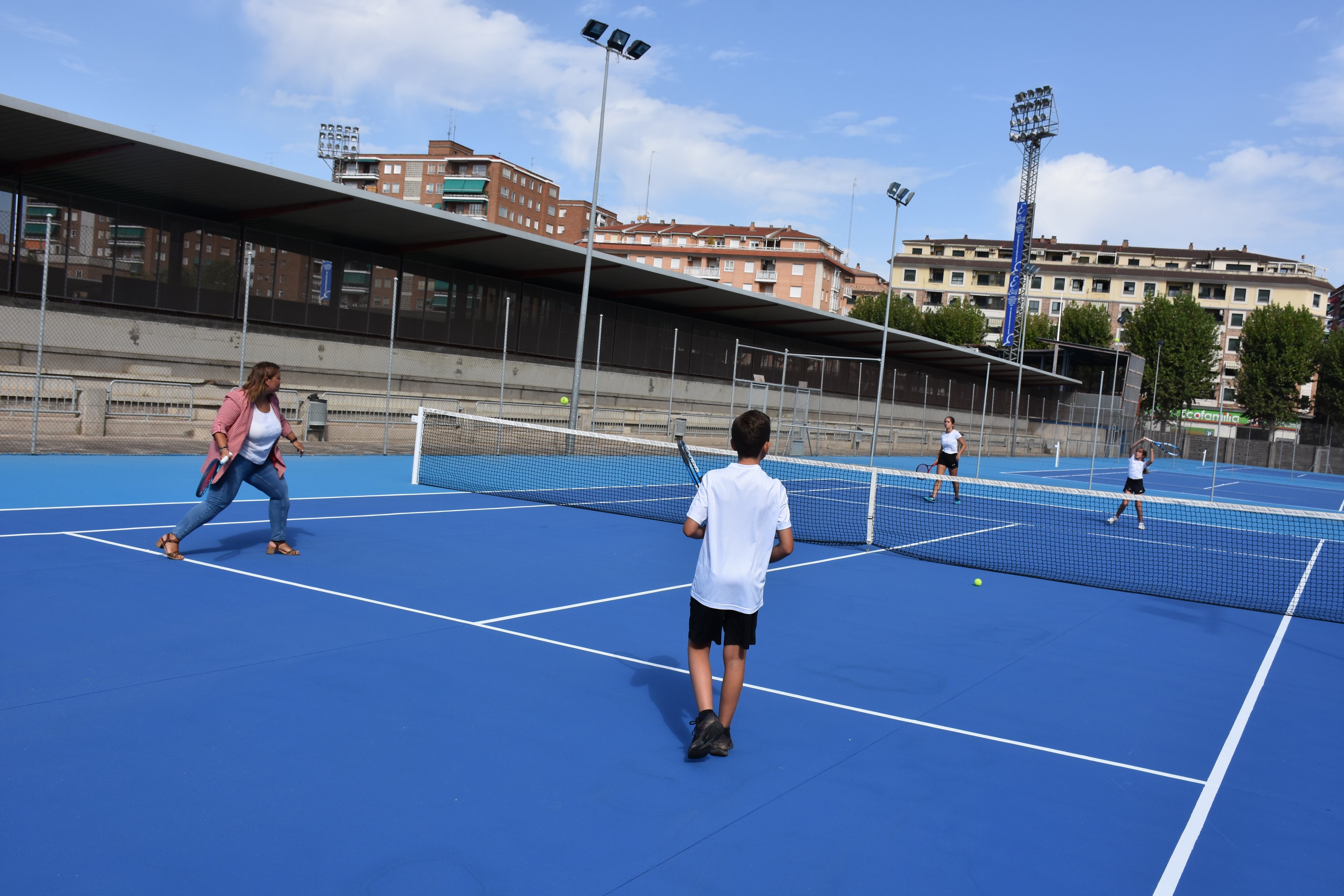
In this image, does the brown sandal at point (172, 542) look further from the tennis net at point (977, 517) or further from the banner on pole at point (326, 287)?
the banner on pole at point (326, 287)

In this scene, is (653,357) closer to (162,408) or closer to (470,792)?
(162,408)

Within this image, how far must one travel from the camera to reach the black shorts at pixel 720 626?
475 cm

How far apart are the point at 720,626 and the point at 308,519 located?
8084 millimetres

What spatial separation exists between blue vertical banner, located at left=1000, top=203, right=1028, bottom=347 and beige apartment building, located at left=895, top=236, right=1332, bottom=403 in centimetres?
2455

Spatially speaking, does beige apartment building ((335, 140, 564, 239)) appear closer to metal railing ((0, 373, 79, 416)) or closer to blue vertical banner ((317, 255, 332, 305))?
blue vertical banner ((317, 255, 332, 305))

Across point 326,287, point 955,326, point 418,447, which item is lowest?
point 418,447

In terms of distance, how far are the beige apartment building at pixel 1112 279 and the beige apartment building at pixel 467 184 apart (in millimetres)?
41598

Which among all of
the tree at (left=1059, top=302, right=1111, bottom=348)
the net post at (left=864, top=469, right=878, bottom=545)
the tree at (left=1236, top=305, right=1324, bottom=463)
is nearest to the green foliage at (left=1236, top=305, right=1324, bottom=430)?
the tree at (left=1236, top=305, right=1324, bottom=463)

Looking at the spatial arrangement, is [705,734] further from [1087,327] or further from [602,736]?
[1087,327]

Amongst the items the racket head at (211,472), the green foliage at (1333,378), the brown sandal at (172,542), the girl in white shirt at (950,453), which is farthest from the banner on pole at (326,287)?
the green foliage at (1333,378)

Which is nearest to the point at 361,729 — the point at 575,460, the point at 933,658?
the point at 933,658

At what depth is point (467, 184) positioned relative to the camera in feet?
343

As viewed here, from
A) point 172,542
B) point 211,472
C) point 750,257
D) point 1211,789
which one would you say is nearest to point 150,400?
point 172,542

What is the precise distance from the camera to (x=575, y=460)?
2403 cm
